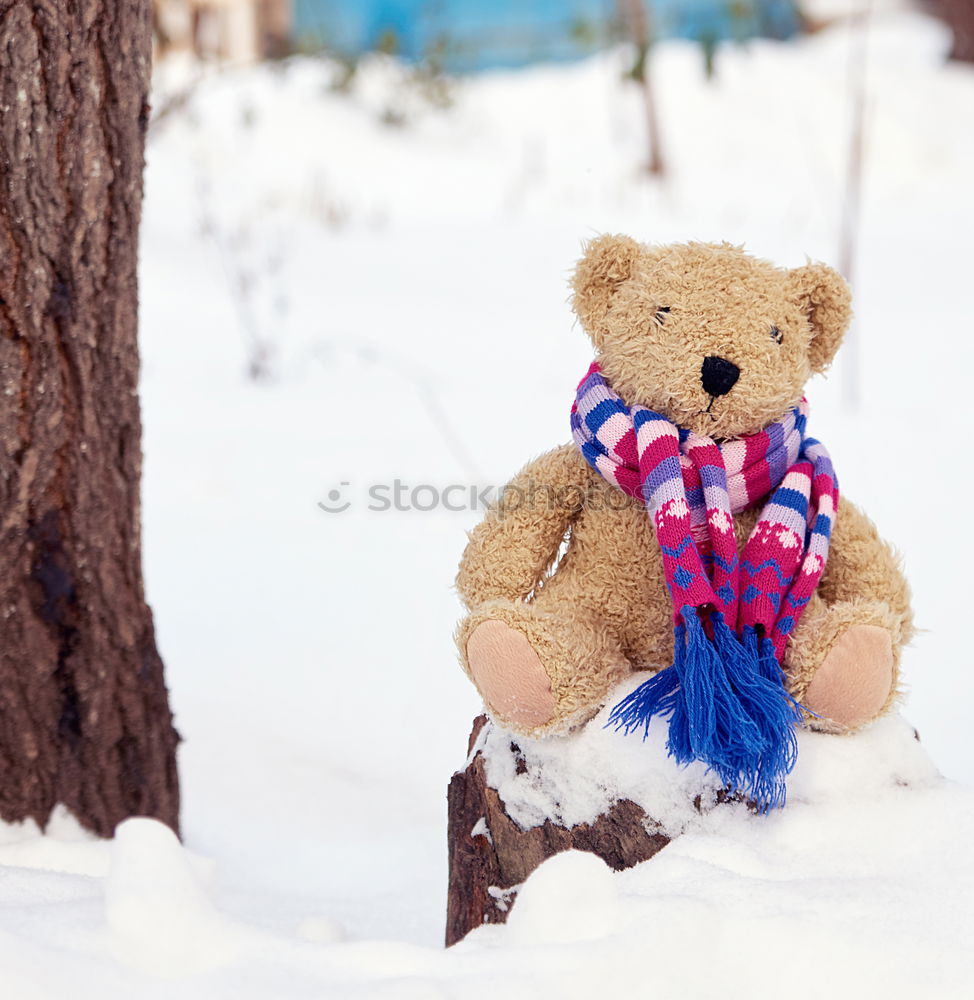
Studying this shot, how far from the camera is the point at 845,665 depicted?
1.27 m

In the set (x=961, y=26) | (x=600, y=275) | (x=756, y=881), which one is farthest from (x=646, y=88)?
(x=756, y=881)

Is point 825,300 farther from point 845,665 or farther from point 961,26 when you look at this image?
point 961,26

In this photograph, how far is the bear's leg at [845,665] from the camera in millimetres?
1273

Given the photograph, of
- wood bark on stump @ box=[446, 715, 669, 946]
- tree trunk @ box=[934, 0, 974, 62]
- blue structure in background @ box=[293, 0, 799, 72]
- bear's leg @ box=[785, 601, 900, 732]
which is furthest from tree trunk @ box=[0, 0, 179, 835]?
tree trunk @ box=[934, 0, 974, 62]

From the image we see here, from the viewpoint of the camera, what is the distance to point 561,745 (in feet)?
4.42

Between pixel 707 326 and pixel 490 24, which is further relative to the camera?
pixel 490 24

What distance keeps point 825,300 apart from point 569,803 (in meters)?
0.73

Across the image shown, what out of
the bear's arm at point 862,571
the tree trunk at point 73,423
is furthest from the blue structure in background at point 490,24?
the bear's arm at point 862,571

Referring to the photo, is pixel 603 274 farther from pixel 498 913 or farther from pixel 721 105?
pixel 721 105

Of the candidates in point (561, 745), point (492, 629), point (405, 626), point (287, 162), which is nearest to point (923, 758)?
point (561, 745)

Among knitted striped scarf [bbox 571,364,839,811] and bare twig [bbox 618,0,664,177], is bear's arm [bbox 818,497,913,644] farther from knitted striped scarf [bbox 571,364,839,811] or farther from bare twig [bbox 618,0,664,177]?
bare twig [bbox 618,0,664,177]

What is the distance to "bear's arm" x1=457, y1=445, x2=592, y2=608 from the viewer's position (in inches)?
55.6

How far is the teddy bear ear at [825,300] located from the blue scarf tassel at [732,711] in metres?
0.42

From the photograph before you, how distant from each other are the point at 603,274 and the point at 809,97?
8146 mm
